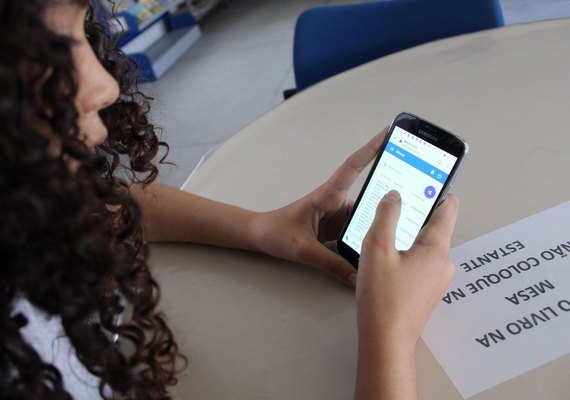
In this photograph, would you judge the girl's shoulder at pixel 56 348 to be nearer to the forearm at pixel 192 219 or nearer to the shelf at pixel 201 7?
the forearm at pixel 192 219

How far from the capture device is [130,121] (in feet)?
2.04

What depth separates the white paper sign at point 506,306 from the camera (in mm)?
419

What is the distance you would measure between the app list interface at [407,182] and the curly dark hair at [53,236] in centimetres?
25

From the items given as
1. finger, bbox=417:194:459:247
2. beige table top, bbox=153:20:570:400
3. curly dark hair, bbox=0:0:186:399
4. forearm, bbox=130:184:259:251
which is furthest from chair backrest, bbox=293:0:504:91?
curly dark hair, bbox=0:0:186:399

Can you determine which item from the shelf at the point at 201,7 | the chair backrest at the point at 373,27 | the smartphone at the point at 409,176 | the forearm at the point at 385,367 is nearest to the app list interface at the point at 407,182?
the smartphone at the point at 409,176

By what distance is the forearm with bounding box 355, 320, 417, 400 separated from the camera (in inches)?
15.6

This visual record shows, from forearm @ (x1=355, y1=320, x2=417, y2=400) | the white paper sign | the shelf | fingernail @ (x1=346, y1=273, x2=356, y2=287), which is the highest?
forearm @ (x1=355, y1=320, x2=417, y2=400)

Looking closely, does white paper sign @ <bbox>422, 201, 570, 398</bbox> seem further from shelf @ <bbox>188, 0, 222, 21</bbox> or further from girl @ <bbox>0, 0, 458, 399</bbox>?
shelf @ <bbox>188, 0, 222, 21</bbox>

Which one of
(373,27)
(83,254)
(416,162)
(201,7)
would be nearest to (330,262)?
(416,162)

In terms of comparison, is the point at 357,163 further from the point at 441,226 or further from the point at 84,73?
the point at 84,73

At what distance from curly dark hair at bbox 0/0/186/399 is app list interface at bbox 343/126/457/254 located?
25 centimetres

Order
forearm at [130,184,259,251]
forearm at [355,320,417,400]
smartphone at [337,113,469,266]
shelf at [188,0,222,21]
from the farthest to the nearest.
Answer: shelf at [188,0,222,21]
forearm at [130,184,259,251]
smartphone at [337,113,469,266]
forearm at [355,320,417,400]

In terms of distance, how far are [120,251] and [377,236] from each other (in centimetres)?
22

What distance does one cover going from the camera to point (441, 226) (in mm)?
477
